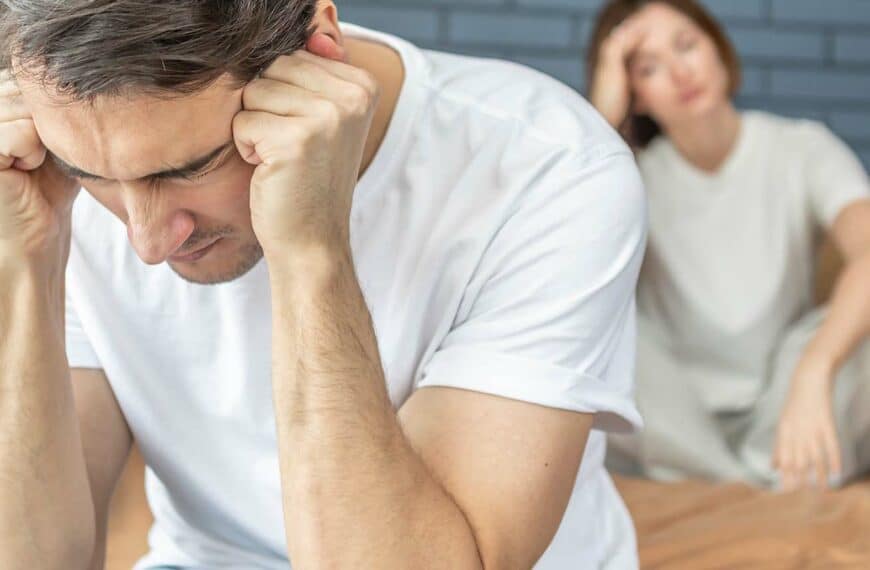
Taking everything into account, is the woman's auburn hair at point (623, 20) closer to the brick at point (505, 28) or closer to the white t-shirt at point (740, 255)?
the white t-shirt at point (740, 255)

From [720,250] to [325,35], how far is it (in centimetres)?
185

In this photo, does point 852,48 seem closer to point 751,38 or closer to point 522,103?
point 751,38

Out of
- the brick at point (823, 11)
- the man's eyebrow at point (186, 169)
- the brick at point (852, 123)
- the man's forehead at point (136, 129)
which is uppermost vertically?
the man's forehead at point (136, 129)

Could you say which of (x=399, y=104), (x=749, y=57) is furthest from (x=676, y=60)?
(x=399, y=104)

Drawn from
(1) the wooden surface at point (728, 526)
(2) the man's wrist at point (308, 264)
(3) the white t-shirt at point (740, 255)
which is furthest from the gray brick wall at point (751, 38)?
(2) the man's wrist at point (308, 264)

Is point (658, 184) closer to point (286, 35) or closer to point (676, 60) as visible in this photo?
point (676, 60)

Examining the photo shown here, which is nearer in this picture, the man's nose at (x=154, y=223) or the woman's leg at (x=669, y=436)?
the man's nose at (x=154, y=223)

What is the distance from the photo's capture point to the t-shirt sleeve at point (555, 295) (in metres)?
1.37

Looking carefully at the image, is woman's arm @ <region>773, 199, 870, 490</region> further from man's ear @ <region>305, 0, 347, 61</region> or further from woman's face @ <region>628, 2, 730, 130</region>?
man's ear @ <region>305, 0, 347, 61</region>

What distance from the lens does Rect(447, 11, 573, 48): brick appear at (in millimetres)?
3791

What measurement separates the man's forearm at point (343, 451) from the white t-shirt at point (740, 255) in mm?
1632

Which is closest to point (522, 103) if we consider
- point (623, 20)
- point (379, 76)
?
point (379, 76)

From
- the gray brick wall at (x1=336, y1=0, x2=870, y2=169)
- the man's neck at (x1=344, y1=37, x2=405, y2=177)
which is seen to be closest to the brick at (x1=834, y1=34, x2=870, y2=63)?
the gray brick wall at (x1=336, y1=0, x2=870, y2=169)

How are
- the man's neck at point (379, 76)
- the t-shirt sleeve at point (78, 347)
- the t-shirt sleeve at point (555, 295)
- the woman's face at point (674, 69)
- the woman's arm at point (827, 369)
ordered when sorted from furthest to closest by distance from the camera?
the woman's face at point (674, 69), the woman's arm at point (827, 369), the t-shirt sleeve at point (78, 347), the man's neck at point (379, 76), the t-shirt sleeve at point (555, 295)
